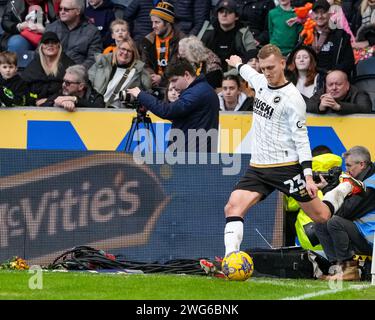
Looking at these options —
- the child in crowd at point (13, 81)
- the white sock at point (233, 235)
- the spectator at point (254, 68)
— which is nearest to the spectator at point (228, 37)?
the spectator at point (254, 68)

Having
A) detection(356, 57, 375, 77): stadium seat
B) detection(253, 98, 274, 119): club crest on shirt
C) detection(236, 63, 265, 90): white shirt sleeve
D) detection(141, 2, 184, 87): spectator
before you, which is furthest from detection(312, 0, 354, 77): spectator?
detection(253, 98, 274, 119): club crest on shirt

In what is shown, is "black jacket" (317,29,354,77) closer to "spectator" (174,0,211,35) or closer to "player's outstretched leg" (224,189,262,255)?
"spectator" (174,0,211,35)

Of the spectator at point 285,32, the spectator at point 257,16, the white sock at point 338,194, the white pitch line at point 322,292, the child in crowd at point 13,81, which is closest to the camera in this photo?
the white pitch line at point 322,292

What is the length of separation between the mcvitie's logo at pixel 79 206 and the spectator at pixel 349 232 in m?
2.06

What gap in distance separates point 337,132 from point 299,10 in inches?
102

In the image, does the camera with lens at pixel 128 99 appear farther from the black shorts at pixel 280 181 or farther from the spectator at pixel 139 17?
the spectator at pixel 139 17

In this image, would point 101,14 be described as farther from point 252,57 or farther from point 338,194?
point 338,194

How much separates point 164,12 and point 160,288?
6856mm

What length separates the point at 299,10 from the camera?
17984 millimetres

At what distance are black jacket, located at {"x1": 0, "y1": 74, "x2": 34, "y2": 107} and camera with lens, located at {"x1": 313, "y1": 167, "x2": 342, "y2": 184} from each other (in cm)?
401

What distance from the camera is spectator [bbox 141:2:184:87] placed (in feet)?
57.9

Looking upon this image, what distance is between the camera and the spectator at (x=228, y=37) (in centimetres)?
1788
